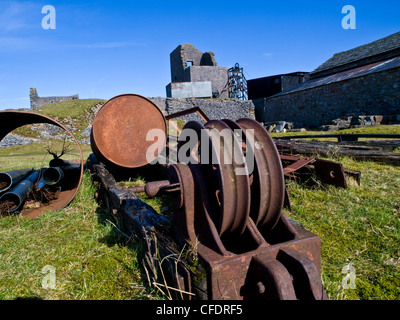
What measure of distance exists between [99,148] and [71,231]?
173 cm

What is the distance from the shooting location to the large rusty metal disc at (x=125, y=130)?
173 inches

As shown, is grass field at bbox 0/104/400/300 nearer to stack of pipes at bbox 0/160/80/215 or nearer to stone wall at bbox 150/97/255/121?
stack of pipes at bbox 0/160/80/215

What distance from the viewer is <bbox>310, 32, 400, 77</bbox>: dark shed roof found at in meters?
18.0

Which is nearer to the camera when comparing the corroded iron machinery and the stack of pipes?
the corroded iron machinery

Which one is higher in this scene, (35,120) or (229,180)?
(35,120)

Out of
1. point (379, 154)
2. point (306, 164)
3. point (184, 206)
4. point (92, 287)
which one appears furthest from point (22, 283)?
point (379, 154)

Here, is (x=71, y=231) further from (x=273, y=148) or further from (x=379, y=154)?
(x=379, y=154)

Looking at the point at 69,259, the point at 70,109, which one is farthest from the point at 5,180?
the point at 70,109

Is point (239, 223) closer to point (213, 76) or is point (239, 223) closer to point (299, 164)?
point (299, 164)

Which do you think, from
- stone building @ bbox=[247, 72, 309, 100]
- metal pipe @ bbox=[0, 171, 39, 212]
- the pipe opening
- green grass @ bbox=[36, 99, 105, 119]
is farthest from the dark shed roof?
the pipe opening

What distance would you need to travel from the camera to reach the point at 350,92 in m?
17.0

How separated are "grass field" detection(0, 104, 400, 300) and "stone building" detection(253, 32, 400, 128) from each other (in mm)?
13598

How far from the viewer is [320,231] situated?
249 cm

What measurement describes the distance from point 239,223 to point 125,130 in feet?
11.3
